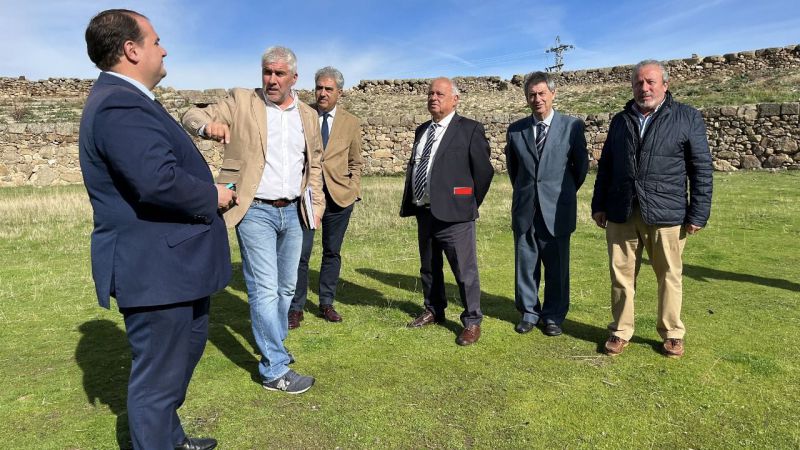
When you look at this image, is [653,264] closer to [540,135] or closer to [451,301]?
[540,135]

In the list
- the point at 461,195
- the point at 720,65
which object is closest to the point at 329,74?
the point at 461,195

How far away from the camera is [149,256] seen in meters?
2.21

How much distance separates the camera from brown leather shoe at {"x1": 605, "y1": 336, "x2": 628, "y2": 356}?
404 centimetres

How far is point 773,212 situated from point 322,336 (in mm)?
9081

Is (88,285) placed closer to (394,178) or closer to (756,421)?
(756,421)

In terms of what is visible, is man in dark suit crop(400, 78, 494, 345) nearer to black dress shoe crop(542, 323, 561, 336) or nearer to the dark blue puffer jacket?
black dress shoe crop(542, 323, 561, 336)

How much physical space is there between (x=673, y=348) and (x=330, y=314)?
2.85 m

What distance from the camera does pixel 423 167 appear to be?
452 centimetres

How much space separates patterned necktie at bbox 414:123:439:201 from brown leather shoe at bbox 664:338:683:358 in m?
2.18

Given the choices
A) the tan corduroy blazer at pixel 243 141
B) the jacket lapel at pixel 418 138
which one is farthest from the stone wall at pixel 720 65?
the tan corduroy blazer at pixel 243 141

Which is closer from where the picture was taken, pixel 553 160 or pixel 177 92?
pixel 553 160

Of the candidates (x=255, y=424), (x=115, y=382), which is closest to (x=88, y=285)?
(x=115, y=382)

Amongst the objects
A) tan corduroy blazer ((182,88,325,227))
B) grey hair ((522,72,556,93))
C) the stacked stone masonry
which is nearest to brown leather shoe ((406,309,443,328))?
tan corduroy blazer ((182,88,325,227))

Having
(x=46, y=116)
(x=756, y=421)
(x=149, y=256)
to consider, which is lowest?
(x=756, y=421)
